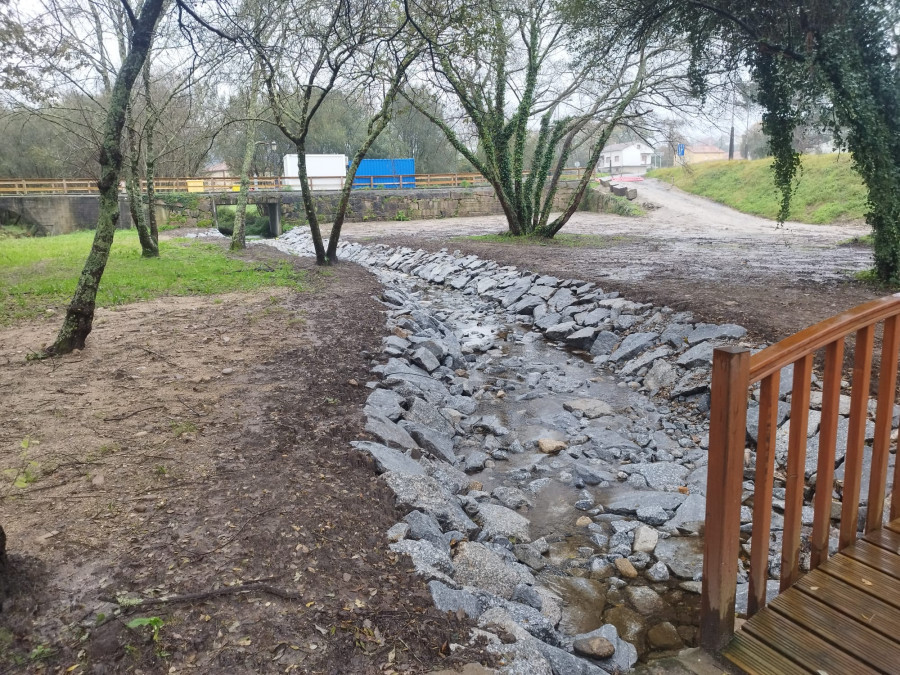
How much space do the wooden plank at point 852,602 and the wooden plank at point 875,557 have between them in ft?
0.68

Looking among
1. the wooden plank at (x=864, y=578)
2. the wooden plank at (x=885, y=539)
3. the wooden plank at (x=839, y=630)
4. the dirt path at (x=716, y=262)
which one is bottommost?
the wooden plank at (x=839, y=630)

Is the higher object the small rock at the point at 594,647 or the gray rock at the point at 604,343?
the gray rock at the point at 604,343

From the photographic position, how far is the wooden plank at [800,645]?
2.07 metres

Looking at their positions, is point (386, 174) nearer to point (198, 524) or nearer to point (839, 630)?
point (198, 524)

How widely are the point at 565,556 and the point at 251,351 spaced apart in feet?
13.3

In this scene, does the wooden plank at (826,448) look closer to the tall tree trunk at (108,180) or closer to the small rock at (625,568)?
the small rock at (625,568)

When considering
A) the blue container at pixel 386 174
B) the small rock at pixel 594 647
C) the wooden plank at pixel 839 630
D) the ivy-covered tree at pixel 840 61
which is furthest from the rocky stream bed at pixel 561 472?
the blue container at pixel 386 174

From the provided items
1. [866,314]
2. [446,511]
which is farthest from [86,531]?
[866,314]

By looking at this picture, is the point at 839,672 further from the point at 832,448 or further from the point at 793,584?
the point at 832,448

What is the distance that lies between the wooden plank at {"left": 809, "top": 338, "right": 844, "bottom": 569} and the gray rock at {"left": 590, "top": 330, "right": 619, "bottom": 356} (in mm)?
5543

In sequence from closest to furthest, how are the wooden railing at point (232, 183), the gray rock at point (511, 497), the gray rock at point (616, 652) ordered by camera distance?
the gray rock at point (616, 652)
the gray rock at point (511, 497)
the wooden railing at point (232, 183)

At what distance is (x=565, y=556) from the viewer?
3.85 m

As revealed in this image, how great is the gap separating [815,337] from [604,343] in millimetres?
6059

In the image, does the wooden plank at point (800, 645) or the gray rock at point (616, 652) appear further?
the gray rock at point (616, 652)
